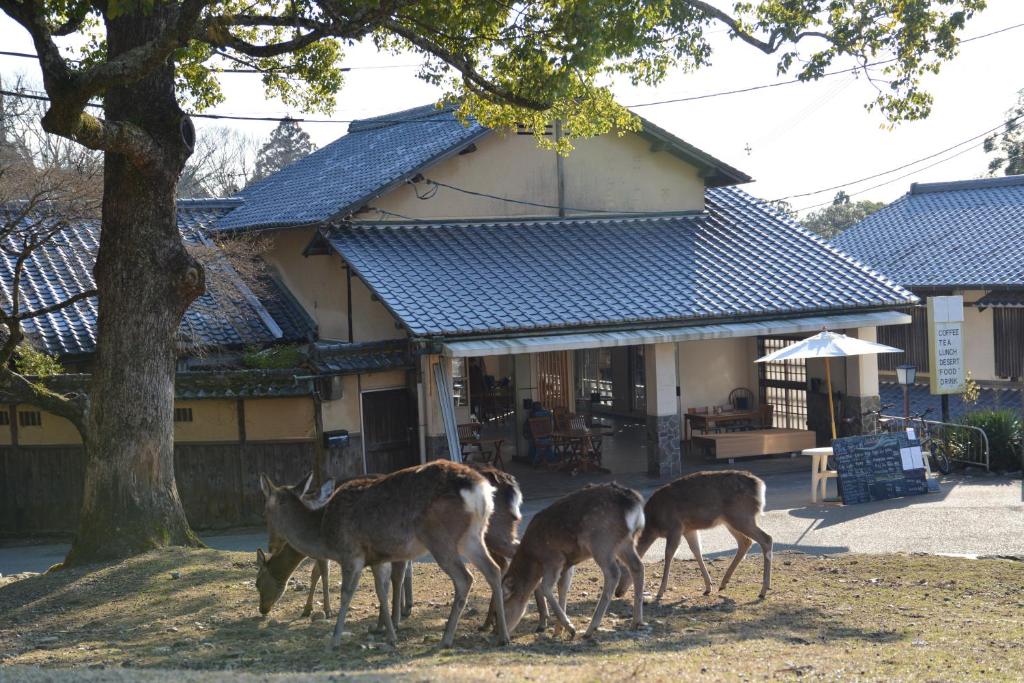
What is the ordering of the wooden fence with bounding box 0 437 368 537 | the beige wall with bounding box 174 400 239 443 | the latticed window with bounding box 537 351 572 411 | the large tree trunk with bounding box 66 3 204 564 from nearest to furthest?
A: the large tree trunk with bounding box 66 3 204 564 → the wooden fence with bounding box 0 437 368 537 → the beige wall with bounding box 174 400 239 443 → the latticed window with bounding box 537 351 572 411

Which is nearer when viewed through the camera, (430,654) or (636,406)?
(430,654)

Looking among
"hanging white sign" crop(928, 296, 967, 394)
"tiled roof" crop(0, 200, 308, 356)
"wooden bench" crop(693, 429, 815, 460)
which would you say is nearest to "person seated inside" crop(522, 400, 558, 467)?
"wooden bench" crop(693, 429, 815, 460)

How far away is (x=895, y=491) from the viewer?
1706cm

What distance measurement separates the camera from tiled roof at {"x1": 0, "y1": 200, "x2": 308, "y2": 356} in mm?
18641

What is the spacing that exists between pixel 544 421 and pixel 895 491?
22.7 ft

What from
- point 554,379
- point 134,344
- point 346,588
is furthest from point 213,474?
point 346,588

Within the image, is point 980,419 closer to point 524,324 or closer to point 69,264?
point 524,324

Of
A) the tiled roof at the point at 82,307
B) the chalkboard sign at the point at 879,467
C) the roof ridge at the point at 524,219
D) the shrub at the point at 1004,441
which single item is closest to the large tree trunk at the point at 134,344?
the tiled roof at the point at 82,307

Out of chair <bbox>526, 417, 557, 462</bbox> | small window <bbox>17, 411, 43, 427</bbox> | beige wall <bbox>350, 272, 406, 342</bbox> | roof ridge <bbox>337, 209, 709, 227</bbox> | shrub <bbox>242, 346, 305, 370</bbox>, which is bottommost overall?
chair <bbox>526, 417, 557, 462</bbox>

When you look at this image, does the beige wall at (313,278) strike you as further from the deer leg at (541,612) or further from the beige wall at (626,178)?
the deer leg at (541,612)

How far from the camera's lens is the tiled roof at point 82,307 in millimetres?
18641

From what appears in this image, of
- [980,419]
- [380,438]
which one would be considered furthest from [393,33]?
[980,419]

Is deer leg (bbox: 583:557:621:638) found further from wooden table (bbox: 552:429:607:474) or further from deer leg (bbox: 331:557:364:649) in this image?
wooden table (bbox: 552:429:607:474)

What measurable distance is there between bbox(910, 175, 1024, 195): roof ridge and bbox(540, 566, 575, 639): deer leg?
28.9 metres
